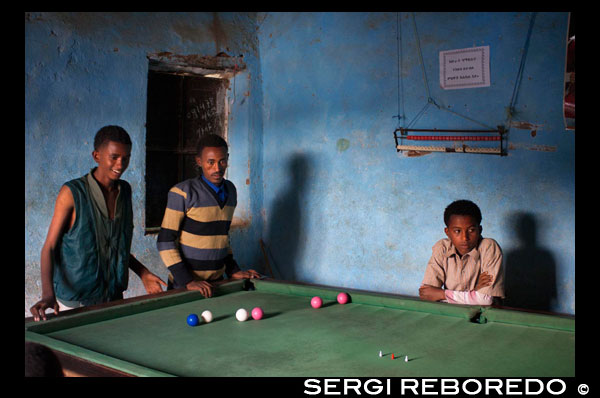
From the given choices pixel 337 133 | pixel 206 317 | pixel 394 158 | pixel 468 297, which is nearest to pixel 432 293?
pixel 468 297

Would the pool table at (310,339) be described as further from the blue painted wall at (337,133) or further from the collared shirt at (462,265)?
the blue painted wall at (337,133)

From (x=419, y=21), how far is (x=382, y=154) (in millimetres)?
1033

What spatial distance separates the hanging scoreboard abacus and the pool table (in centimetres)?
168

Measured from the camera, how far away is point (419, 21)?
162 inches

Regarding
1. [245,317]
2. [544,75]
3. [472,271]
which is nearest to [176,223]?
[245,317]

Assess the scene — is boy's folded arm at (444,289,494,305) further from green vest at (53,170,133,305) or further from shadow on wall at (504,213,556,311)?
green vest at (53,170,133,305)

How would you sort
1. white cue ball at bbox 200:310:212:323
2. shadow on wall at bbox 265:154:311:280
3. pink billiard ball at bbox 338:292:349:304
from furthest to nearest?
shadow on wall at bbox 265:154:311:280
pink billiard ball at bbox 338:292:349:304
white cue ball at bbox 200:310:212:323

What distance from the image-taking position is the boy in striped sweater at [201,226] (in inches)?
117

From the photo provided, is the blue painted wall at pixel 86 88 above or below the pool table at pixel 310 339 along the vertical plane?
above

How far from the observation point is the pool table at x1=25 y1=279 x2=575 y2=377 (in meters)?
1.69

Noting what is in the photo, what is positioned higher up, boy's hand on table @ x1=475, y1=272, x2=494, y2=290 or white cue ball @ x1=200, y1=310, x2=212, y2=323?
boy's hand on table @ x1=475, y1=272, x2=494, y2=290

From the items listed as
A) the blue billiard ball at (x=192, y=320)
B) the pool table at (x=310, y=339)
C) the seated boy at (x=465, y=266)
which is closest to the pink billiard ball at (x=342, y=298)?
the pool table at (x=310, y=339)

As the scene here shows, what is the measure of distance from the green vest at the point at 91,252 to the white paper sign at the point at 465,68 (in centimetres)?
245

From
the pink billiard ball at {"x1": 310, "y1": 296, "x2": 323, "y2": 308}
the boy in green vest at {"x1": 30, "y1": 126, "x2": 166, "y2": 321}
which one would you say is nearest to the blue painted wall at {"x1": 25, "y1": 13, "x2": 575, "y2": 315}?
the boy in green vest at {"x1": 30, "y1": 126, "x2": 166, "y2": 321}
